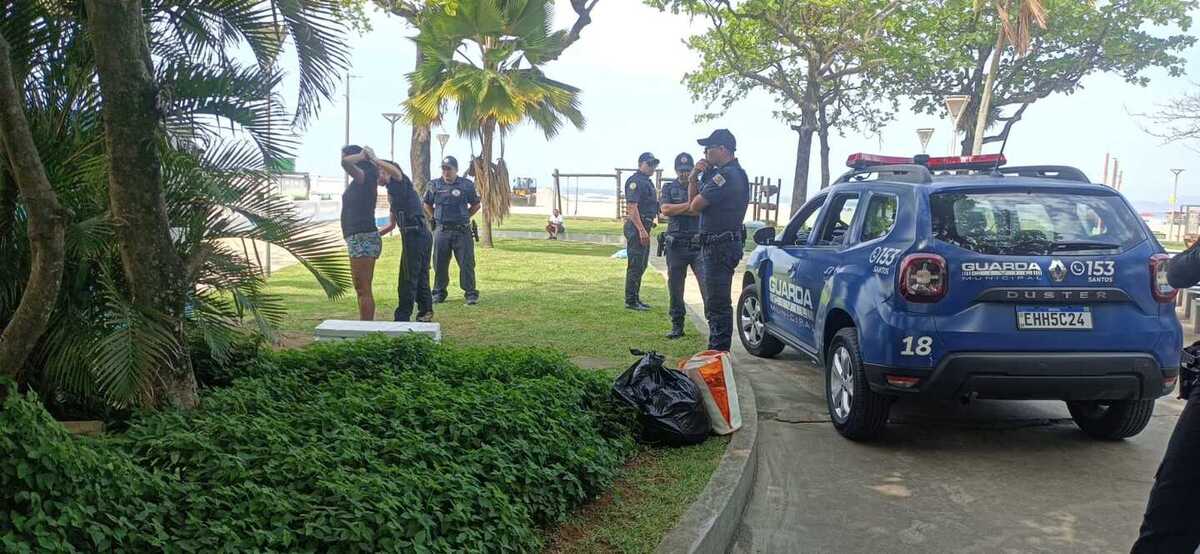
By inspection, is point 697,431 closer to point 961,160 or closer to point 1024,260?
point 1024,260

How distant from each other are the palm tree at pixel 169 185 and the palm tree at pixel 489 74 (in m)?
14.1

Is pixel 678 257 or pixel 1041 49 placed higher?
pixel 1041 49

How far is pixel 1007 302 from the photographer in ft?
15.8

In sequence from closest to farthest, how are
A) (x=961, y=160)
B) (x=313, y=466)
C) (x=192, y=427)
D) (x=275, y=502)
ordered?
(x=275, y=502)
(x=313, y=466)
(x=192, y=427)
(x=961, y=160)

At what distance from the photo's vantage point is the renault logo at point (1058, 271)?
4809mm

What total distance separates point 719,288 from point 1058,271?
2903 mm

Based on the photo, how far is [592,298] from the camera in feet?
38.9

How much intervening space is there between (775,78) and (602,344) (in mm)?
26333

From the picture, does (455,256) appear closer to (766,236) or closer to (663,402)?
(766,236)

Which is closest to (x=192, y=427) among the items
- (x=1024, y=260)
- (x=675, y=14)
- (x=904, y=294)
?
(x=904, y=294)

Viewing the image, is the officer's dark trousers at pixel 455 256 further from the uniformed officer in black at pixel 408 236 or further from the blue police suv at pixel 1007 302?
the blue police suv at pixel 1007 302

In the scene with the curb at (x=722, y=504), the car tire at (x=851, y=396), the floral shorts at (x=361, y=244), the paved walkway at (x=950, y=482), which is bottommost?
the paved walkway at (x=950, y=482)

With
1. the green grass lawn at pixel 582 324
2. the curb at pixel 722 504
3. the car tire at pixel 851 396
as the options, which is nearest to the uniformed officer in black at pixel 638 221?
the green grass lawn at pixel 582 324

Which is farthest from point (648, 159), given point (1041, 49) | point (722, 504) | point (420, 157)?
point (1041, 49)
